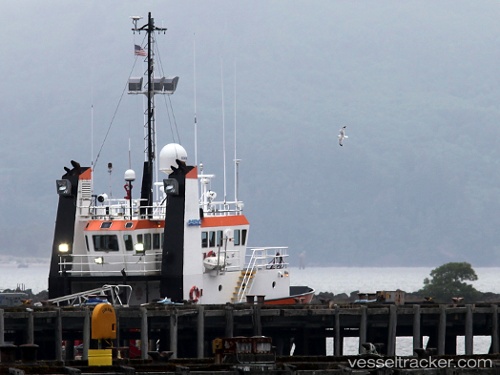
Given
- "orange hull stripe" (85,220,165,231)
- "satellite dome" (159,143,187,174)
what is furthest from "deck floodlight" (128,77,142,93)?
"orange hull stripe" (85,220,165,231)

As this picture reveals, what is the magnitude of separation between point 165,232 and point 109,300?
378cm

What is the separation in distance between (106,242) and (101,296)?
108 inches

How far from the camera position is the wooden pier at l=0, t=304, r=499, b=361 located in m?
61.3

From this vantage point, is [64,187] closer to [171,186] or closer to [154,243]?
[154,243]

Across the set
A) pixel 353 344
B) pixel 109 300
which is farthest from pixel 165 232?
pixel 353 344

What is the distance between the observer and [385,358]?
42.9 meters

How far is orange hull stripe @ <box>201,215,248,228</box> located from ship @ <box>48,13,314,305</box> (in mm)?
46

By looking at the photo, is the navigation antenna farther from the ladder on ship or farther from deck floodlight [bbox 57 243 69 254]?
the ladder on ship

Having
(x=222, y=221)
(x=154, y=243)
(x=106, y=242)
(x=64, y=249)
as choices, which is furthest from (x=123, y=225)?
(x=222, y=221)

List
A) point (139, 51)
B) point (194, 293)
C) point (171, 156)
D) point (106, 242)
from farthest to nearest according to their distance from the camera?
point (139, 51) → point (171, 156) → point (106, 242) → point (194, 293)

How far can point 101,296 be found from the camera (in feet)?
234

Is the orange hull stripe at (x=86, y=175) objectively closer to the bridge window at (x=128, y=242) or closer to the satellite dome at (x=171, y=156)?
the satellite dome at (x=171, y=156)

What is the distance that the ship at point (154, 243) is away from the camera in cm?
7162

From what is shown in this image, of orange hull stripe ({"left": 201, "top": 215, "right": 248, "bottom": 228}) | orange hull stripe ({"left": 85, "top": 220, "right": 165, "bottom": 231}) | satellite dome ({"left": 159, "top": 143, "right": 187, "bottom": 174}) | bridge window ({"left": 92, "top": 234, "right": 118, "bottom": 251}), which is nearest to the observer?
orange hull stripe ({"left": 85, "top": 220, "right": 165, "bottom": 231})
